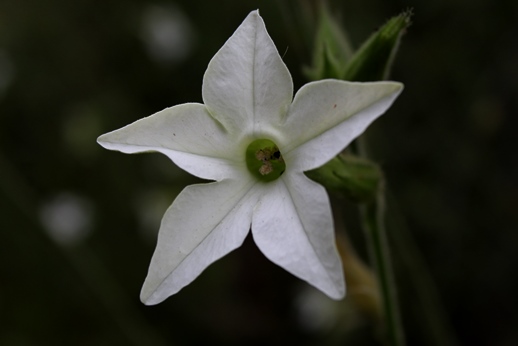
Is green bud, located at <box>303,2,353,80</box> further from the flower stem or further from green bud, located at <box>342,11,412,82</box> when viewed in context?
the flower stem

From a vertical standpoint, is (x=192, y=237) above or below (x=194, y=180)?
above

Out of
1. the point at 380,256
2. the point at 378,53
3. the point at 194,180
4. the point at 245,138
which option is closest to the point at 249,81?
the point at 245,138

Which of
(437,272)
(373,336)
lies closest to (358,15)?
(437,272)

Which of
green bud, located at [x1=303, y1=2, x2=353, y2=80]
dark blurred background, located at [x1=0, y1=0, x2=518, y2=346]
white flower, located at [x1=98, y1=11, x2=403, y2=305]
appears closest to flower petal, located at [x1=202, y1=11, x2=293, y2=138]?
white flower, located at [x1=98, y1=11, x2=403, y2=305]

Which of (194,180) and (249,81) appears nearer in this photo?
(249,81)

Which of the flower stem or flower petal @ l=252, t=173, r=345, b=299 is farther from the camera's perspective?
the flower stem

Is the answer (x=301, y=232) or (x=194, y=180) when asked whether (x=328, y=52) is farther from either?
(x=194, y=180)

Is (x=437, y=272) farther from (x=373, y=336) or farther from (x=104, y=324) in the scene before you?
(x=104, y=324)
